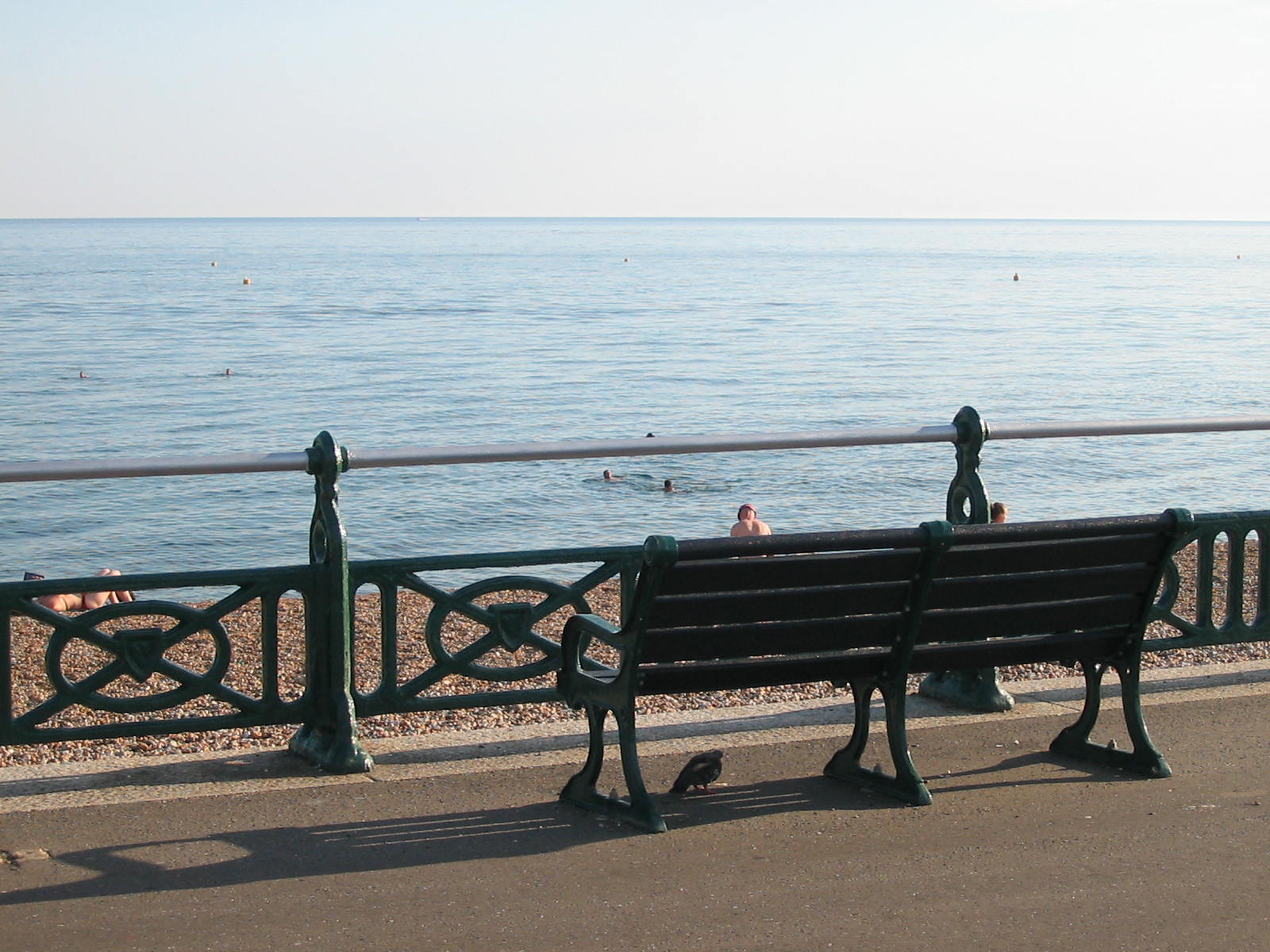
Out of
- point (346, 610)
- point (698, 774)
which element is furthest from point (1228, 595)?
point (346, 610)

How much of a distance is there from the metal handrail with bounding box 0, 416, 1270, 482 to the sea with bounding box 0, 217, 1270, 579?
0.27 metres

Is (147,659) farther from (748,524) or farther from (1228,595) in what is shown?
(748,524)

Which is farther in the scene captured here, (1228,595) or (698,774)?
(1228,595)

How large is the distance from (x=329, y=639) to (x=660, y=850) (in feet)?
4.77

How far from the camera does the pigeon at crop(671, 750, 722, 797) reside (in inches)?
192

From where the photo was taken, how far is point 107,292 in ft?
343

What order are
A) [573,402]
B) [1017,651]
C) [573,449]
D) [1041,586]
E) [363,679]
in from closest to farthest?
[1041,586] < [1017,651] < [573,449] < [363,679] < [573,402]

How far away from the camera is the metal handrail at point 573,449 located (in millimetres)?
4875

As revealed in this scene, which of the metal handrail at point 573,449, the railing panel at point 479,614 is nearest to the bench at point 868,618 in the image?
the railing panel at point 479,614

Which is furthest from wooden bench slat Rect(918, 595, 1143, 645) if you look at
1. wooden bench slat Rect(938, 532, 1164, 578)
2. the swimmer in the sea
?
the swimmer in the sea

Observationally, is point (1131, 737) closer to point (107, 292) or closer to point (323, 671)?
point (323, 671)

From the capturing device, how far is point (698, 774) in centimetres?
488

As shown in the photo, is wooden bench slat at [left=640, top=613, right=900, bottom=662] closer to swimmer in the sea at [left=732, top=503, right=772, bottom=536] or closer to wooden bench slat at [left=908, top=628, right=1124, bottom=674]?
wooden bench slat at [left=908, top=628, right=1124, bottom=674]

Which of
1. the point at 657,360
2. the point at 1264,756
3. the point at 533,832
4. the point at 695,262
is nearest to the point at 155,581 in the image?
the point at 533,832
